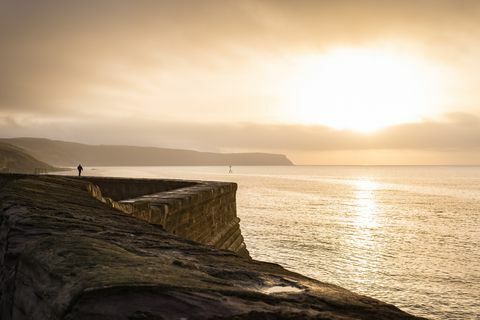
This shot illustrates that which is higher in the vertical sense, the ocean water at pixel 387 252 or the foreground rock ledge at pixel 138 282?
the foreground rock ledge at pixel 138 282

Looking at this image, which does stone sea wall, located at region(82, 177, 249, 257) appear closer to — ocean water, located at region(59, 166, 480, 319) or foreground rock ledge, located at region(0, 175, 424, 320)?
foreground rock ledge, located at region(0, 175, 424, 320)

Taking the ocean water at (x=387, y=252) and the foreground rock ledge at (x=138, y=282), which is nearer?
the foreground rock ledge at (x=138, y=282)

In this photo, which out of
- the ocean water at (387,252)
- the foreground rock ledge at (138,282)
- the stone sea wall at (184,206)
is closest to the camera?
Answer: the foreground rock ledge at (138,282)

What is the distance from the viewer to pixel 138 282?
4.87 feet

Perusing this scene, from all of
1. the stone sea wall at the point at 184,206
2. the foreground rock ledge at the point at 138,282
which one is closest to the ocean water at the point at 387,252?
the stone sea wall at the point at 184,206

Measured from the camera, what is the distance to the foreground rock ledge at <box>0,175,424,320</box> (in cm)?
138

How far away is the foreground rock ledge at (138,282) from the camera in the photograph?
1378mm

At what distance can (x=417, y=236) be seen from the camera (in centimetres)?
Answer: 2816

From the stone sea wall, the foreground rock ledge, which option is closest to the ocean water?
the stone sea wall

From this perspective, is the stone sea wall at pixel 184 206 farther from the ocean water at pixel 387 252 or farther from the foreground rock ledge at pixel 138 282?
the ocean water at pixel 387 252

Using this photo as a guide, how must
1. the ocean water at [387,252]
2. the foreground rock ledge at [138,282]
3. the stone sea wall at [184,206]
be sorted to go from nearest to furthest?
the foreground rock ledge at [138,282]
the stone sea wall at [184,206]
the ocean water at [387,252]

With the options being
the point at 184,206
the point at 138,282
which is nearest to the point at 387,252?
the point at 184,206

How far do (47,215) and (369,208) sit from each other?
47004 mm

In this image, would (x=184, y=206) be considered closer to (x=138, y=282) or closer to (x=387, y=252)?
(x=138, y=282)
